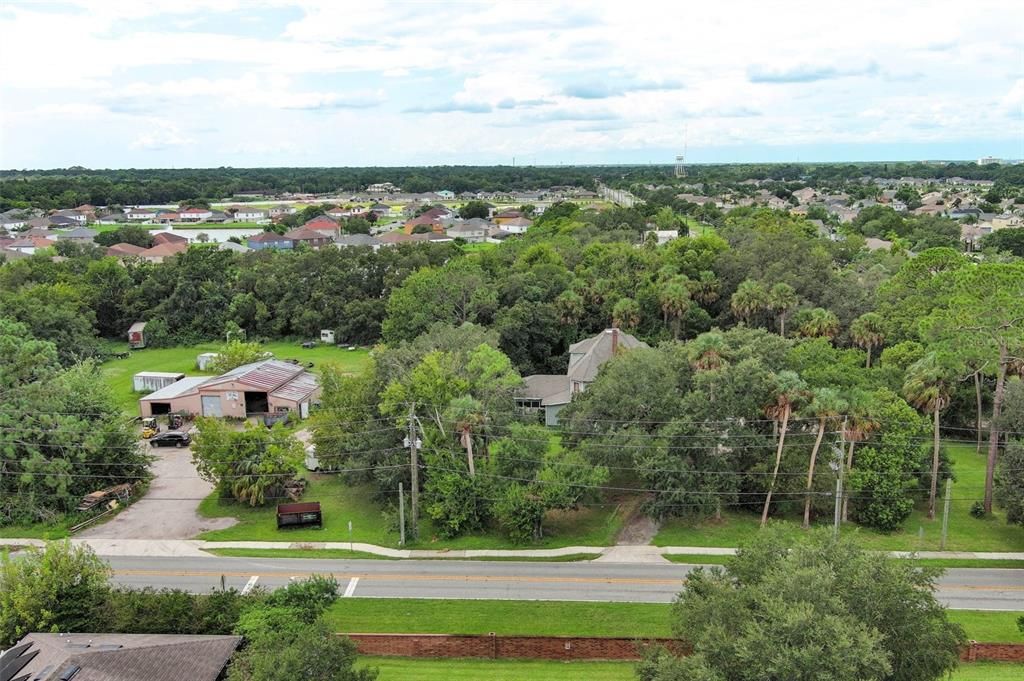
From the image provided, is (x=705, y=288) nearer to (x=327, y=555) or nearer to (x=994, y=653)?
(x=327, y=555)

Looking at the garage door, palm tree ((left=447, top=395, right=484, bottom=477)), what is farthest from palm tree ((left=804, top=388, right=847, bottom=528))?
the garage door

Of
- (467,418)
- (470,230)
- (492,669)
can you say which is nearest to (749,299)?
(467,418)

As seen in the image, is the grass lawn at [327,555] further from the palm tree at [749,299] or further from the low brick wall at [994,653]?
the palm tree at [749,299]

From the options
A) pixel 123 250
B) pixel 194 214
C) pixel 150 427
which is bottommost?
pixel 150 427

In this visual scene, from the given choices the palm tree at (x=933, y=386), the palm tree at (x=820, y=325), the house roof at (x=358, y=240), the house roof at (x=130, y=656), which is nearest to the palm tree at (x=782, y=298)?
the palm tree at (x=820, y=325)

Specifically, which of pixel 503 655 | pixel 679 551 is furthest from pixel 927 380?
pixel 503 655

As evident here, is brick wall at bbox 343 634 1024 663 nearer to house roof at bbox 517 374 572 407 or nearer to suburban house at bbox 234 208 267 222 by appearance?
house roof at bbox 517 374 572 407

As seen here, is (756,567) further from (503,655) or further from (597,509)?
(597,509)
